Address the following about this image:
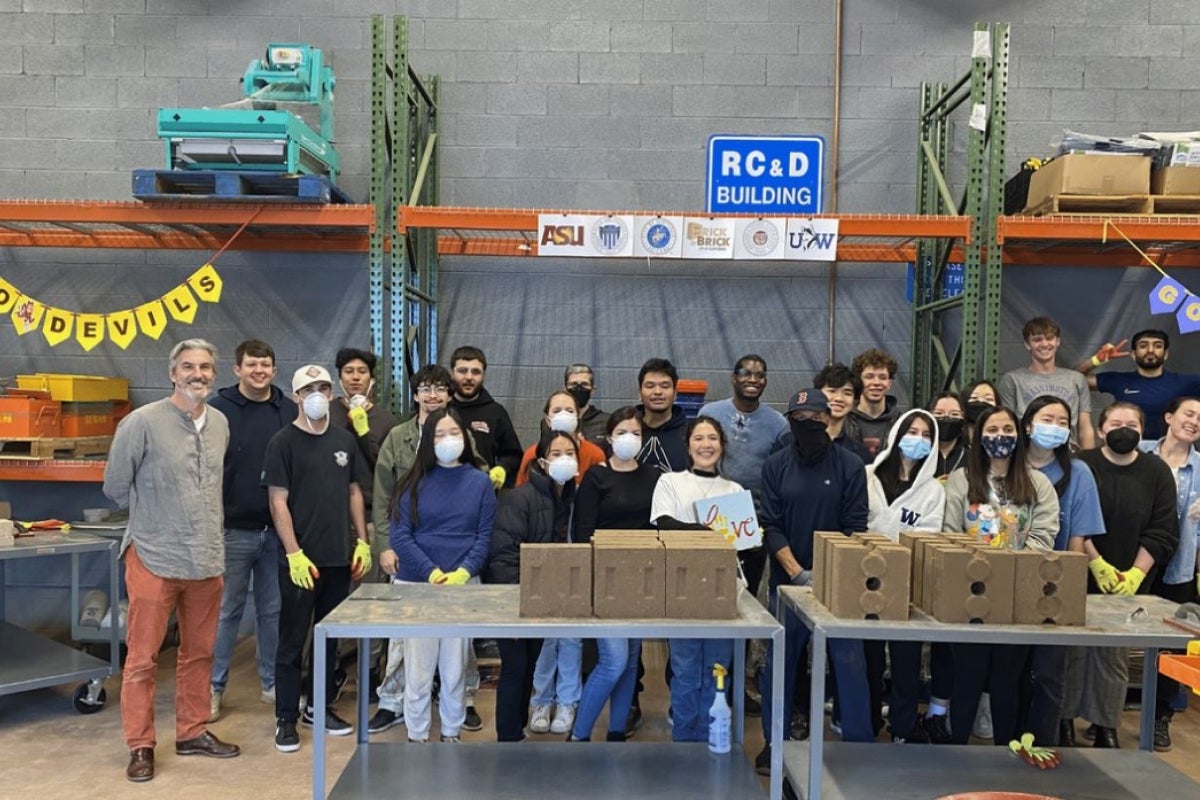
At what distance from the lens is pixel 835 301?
20.3ft

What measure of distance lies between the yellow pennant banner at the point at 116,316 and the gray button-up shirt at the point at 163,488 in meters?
1.27

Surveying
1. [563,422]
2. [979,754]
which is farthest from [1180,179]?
[563,422]

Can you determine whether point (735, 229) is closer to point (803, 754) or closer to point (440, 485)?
point (440, 485)

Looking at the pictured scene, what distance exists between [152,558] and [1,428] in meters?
2.22

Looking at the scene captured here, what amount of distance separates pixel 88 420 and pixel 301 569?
8.05 feet

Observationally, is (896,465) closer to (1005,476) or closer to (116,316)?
(1005,476)

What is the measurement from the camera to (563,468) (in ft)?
12.5

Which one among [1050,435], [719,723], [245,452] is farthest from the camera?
[245,452]

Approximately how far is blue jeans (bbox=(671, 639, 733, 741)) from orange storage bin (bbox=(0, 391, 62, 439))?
3.97 meters

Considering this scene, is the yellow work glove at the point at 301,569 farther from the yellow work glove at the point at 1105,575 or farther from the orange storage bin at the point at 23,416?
the yellow work glove at the point at 1105,575

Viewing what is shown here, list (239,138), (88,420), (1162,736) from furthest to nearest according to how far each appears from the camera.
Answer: (88,420)
(239,138)
(1162,736)

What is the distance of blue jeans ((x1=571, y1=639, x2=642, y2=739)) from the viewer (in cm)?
367

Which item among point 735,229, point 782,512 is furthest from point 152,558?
point 735,229

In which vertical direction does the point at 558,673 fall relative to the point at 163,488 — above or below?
below
